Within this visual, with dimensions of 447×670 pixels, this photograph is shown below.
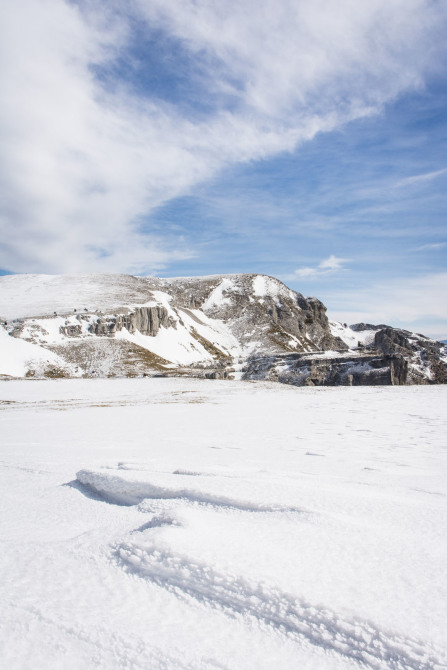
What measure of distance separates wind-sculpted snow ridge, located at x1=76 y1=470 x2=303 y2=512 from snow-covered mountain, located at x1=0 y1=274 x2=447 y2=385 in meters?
42.3

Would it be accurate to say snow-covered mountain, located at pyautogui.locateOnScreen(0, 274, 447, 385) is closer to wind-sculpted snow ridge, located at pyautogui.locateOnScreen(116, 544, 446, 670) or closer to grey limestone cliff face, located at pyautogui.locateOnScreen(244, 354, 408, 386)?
grey limestone cliff face, located at pyautogui.locateOnScreen(244, 354, 408, 386)

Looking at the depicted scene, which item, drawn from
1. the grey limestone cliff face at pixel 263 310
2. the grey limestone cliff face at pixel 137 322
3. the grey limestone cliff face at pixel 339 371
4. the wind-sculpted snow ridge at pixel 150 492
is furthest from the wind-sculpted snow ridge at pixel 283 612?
the grey limestone cliff face at pixel 263 310

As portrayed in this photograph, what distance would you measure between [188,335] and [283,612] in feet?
278

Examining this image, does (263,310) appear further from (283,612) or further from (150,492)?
(283,612)

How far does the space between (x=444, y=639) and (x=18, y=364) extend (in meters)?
57.2

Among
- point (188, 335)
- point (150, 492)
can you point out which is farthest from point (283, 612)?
point (188, 335)

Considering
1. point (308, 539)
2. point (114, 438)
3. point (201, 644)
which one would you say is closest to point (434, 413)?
point (114, 438)

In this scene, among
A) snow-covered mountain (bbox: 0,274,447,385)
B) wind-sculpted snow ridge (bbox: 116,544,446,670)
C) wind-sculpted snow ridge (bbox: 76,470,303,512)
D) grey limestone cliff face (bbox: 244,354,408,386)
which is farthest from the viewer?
snow-covered mountain (bbox: 0,274,447,385)

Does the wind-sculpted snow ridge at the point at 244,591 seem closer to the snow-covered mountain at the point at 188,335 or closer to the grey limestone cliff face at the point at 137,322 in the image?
the snow-covered mountain at the point at 188,335

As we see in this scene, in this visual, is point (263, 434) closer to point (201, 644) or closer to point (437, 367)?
point (201, 644)

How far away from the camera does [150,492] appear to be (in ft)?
13.9

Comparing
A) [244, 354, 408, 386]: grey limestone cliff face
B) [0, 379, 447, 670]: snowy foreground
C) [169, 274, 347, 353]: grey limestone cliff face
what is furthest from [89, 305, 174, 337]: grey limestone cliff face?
[0, 379, 447, 670]: snowy foreground

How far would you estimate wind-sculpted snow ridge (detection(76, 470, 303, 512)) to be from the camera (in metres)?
3.65

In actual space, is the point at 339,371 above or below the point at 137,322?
below
